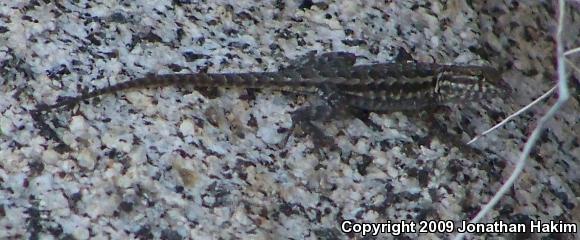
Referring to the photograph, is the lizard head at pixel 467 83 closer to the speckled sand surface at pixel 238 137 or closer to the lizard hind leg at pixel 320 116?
the speckled sand surface at pixel 238 137

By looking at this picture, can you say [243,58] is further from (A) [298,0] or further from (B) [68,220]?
(B) [68,220]

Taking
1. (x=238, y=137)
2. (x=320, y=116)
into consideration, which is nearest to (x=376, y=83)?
(x=320, y=116)

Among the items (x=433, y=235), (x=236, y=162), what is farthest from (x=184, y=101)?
(x=433, y=235)

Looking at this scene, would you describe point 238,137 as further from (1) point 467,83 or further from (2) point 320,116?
(1) point 467,83

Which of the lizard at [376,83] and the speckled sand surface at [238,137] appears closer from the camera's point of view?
the speckled sand surface at [238,137]

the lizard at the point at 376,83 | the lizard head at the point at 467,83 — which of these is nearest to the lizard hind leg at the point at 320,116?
the lizard at the point at 376,83
